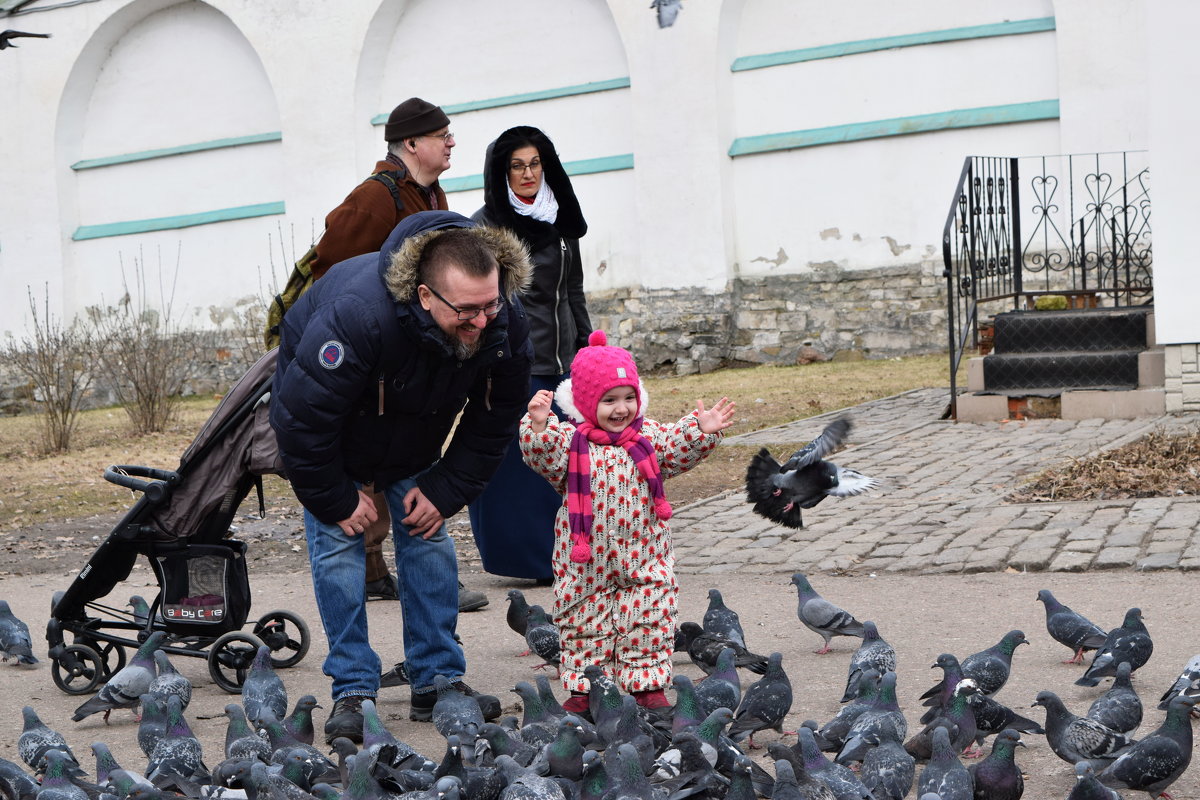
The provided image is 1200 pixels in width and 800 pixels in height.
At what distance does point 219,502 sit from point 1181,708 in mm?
3390

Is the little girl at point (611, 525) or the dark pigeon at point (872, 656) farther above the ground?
the little girl at point (611, 525)

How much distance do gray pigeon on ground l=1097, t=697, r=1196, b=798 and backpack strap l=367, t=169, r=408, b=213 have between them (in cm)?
360

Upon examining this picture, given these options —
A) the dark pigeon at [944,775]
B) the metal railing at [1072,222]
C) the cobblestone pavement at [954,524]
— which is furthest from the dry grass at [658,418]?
the dark pigeon at [944,775]

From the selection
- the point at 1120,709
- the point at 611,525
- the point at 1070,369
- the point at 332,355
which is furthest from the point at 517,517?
the point at 1070,369

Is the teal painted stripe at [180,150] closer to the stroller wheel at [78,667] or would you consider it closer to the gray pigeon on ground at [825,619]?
the stroller wheel at [78,667]

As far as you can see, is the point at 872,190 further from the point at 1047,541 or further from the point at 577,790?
the point at 577,790

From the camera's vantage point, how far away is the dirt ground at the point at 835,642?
471 cm

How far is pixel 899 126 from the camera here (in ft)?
56.2

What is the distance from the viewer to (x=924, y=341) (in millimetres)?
17875

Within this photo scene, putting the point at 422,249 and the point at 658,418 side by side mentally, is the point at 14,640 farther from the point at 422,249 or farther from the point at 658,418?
the point at 658,418

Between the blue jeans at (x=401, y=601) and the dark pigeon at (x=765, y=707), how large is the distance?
3.52ft

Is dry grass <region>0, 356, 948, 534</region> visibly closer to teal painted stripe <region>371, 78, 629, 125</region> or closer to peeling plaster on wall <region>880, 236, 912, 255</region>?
peeling plaster on wall <region>880, 236, 912, 255</region>

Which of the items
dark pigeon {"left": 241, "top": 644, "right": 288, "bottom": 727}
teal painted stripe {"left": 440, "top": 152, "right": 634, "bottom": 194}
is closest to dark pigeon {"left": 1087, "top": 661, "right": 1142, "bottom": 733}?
dark pigeon {"left": 241, "top": 644, "right": 288, "bottom": 727}

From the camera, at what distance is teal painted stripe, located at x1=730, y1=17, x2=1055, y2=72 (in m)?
16.4
